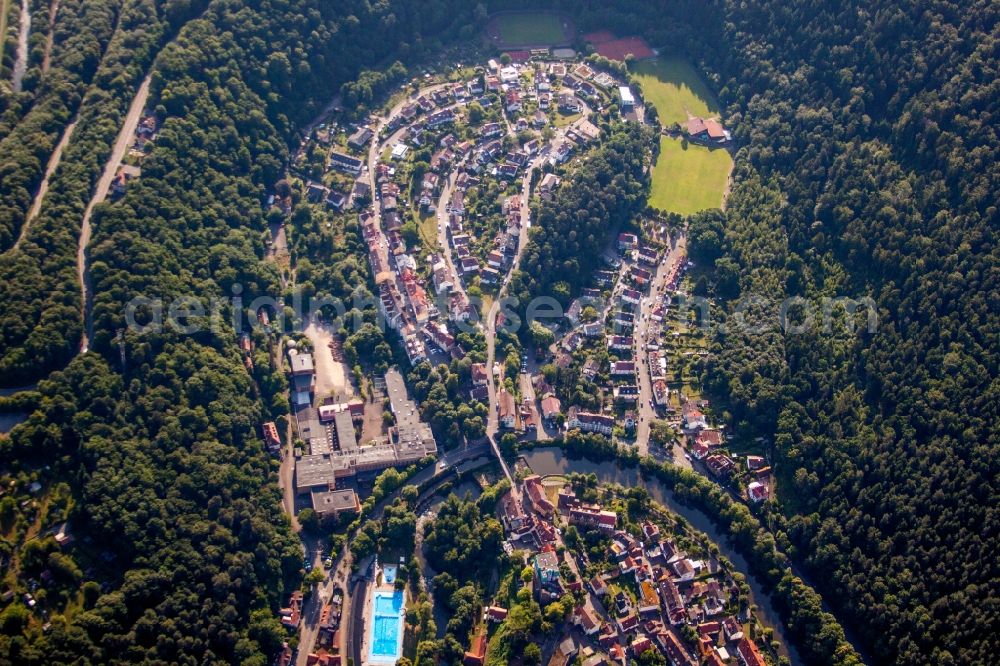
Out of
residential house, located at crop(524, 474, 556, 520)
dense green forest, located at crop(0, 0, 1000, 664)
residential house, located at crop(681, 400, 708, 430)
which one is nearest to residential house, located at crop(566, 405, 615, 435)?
residential house, located at crop(524, 474, 556, 520)

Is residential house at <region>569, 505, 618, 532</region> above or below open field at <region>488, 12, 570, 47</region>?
below

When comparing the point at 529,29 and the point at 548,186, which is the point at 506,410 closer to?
the point at 548,186

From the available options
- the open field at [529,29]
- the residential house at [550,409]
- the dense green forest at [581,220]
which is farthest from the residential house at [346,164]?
the residential house at [550,409]

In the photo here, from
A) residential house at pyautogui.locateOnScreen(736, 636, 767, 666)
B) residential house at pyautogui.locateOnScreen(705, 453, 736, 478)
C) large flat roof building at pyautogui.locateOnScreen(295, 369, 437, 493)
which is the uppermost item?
large flat roof building at pyautogui.locateOnScreen(295, 369, 437, 493)

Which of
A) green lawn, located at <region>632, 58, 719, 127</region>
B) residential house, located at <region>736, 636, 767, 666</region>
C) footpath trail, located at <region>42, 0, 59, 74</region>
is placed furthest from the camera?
green lawn, located at <region>632, 58, 719, 127</region>

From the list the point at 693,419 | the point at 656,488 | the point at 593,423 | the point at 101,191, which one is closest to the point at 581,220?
the point at 593,423

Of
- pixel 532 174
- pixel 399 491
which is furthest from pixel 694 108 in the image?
pixel 399 491

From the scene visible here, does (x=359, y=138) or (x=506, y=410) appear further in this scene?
(x=359, y=138)

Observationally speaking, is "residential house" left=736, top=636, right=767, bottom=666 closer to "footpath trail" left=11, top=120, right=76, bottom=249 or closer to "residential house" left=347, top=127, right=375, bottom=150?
"residential house" left=347, top=127, right=375, bottom=150
